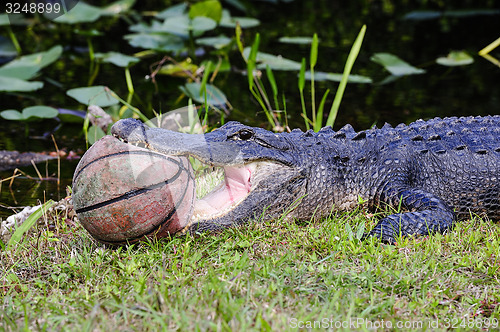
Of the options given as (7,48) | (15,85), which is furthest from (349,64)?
(7,48)

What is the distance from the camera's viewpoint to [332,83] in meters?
8.53

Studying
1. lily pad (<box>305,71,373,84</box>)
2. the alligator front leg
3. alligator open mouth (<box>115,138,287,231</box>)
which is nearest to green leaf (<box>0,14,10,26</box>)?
lily pad (<box>305,71,373,84</box>)

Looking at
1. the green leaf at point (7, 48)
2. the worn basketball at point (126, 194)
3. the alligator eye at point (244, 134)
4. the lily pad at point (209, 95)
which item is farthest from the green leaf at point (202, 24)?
the worn basketball at point (126, 194)

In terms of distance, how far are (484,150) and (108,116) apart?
3.82m

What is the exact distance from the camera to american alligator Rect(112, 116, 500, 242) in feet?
12.0

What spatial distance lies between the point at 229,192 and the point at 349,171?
920 mm

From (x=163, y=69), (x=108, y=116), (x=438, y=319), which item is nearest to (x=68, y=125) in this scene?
(x=108, y=116)

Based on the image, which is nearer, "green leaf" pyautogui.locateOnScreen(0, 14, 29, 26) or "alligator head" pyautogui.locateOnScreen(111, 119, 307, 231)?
"alligator head" pyautogui.locateOnScreen(111, 119, 307, 231)

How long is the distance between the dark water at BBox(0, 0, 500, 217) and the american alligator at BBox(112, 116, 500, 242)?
1.65 meters

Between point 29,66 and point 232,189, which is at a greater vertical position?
point 232,189

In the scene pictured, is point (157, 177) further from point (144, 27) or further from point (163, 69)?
point (144, 27)

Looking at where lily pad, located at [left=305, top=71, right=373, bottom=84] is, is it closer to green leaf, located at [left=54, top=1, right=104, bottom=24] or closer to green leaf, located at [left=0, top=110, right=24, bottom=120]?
green leaf, located at [left=54, top=1, right=104, bottom=24]

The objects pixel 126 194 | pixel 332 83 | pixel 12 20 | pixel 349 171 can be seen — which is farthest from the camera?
pixel 12 20

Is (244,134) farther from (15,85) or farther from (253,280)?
(15,85)
